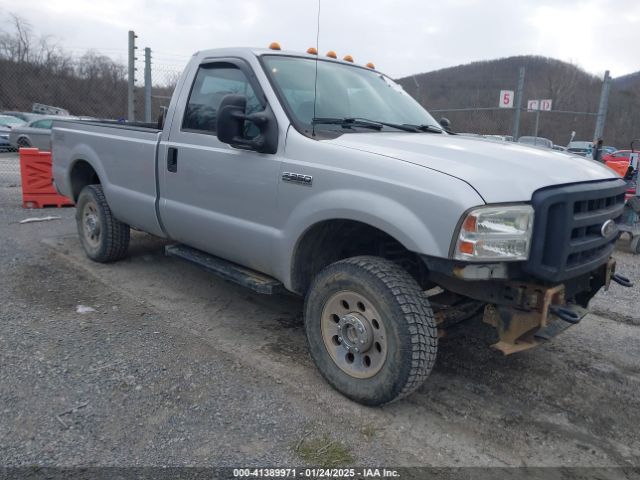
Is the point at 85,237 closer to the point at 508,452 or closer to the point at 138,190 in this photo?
the point at 138,190

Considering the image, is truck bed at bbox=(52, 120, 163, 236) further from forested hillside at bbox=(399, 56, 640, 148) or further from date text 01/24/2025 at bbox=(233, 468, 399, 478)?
forested hillside at bbox=(399, 56, 640, 148)

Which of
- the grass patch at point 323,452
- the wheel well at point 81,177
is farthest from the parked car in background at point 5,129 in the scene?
the grass patch at point 323,452

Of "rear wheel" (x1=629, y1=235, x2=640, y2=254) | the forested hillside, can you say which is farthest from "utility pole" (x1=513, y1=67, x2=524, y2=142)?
"rear wheel" (x1=629, y1=235, x2=640, y2=254)

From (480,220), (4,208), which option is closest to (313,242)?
(480,220)

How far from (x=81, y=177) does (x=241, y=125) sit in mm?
3279

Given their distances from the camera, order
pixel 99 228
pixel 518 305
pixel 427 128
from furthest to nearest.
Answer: pixel 99 228 < pixel 427 128 < pixel 518 305

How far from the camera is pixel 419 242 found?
2668 millimetres

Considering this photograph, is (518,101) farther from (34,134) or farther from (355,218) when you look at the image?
(34,134)

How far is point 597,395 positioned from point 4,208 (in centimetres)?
880

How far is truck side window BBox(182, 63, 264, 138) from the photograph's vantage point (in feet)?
12.8

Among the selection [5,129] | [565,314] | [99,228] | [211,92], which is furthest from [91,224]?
[5,129]

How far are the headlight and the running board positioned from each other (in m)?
1.46

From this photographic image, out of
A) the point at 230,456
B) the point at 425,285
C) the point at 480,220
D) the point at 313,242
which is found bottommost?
the point at 230,456

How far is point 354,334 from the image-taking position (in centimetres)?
309
